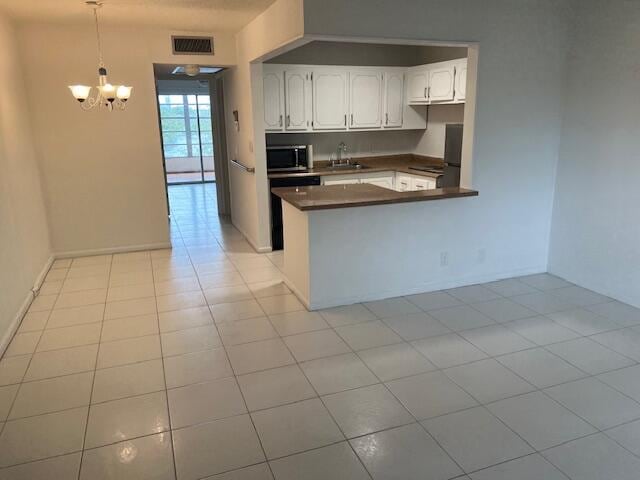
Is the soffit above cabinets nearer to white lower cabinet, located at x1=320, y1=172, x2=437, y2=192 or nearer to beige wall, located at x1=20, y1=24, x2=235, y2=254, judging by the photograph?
white lower cabinet, located at x1=320, y1=172, x2=437, y2=192

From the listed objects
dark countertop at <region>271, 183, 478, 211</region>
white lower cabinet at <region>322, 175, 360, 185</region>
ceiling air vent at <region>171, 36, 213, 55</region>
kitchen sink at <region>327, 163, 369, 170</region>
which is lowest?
white lower cabinet at <region>322, 175, 360, 185</region>

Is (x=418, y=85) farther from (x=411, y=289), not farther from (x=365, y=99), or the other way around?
(x=411, y=289)

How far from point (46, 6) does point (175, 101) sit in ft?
25.8

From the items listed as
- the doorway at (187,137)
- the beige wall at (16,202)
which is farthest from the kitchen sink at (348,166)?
the doorway at (187,137)

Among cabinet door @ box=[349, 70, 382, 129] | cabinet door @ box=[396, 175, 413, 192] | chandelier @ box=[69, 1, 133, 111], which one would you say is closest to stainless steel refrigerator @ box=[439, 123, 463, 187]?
cabinet door @ box=[396, 175, 413, 192]

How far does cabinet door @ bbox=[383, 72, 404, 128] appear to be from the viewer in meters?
5.93

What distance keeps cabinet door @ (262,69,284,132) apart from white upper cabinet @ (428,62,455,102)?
1.75 meters

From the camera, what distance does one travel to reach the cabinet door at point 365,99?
5789mm

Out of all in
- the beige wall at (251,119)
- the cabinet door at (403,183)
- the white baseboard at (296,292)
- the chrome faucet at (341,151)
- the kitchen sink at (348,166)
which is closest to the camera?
the white baseboard at (296,292)

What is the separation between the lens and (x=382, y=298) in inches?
158

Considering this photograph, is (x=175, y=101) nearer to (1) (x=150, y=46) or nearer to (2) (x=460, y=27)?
(1) (x=150, y=46)

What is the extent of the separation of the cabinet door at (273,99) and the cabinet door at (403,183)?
62.6 inches

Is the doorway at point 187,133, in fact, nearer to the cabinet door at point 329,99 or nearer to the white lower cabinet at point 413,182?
the cabinet door at point 329,99

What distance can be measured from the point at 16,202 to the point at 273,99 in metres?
2.79
